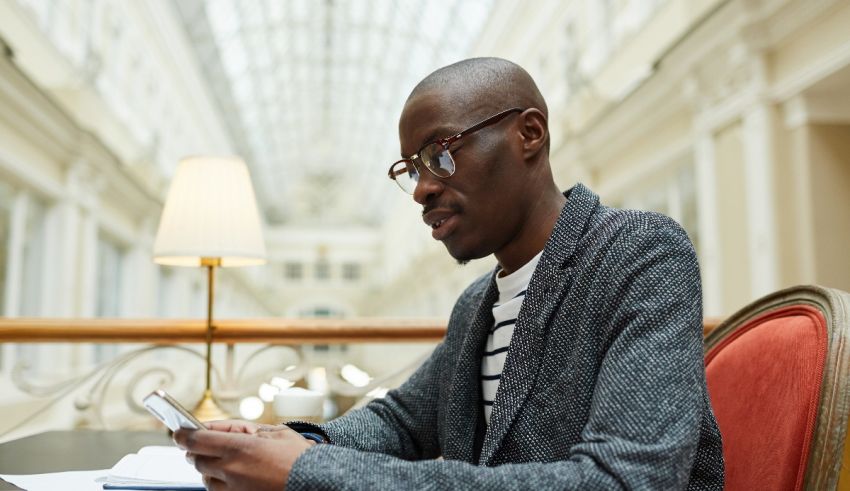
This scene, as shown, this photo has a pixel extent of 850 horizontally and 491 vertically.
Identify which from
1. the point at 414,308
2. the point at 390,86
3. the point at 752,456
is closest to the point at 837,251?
the point at 752,456

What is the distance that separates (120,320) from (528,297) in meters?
1.95

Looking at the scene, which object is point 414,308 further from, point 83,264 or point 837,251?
point 837,251

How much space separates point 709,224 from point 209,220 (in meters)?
5.34

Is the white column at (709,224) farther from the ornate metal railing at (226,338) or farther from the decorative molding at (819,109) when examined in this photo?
the ornate metal railing at (226,338)

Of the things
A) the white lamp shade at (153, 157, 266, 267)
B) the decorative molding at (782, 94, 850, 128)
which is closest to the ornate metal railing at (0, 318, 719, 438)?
the white lamp shade at (153, 157, 266, 267)

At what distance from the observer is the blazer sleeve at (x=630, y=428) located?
3.23 feet

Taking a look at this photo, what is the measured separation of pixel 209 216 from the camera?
268 cm

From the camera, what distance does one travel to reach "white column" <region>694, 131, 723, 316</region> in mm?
6732

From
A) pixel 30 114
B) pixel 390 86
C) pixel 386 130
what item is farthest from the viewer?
pixel 386 130

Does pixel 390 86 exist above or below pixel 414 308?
above

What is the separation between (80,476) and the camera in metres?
1.42

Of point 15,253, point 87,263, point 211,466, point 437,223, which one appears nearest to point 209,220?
point 437,223

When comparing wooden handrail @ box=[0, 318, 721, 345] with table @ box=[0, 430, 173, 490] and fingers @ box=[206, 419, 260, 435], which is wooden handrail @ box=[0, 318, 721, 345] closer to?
table @ box=[0, 430, 173, 490]

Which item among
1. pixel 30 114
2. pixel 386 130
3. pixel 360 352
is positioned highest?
pixel 386 130
